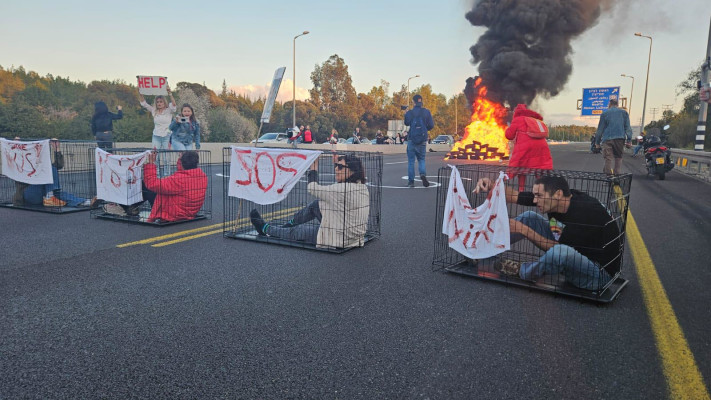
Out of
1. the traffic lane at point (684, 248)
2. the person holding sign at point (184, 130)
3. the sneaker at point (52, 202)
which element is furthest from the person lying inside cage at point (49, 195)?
the traffic lane at point (684, 248)

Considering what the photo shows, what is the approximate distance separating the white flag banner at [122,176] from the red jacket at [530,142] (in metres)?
5.70

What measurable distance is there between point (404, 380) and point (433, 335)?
0.69 meters

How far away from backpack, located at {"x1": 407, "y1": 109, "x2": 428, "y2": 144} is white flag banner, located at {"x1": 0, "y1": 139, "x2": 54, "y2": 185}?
8.19 m

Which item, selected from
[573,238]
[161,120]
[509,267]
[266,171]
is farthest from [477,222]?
[161,120]

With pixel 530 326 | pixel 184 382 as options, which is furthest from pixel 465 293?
pixel 184 382

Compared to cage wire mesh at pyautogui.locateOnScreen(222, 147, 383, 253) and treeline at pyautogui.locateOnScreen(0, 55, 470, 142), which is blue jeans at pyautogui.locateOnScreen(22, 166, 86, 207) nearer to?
cage wire mesh at pyautogui.locateOnScreen(222, 147, 383, 253)

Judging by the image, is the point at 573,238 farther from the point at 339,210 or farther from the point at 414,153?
the point at 414,153

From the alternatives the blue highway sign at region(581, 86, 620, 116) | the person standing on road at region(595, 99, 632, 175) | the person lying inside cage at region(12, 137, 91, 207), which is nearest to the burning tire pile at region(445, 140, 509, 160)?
the person standing on road at region(595, 99, 632, 175)

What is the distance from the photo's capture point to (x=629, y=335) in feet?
11.2

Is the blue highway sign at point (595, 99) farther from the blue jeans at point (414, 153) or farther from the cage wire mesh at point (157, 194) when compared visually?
the cage wire mesh at point (157, 194)

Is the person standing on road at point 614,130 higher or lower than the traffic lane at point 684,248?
higher

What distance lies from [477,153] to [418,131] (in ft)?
54.7

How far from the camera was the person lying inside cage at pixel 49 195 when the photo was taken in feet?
28.3

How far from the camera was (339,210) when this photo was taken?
5.86 meters
